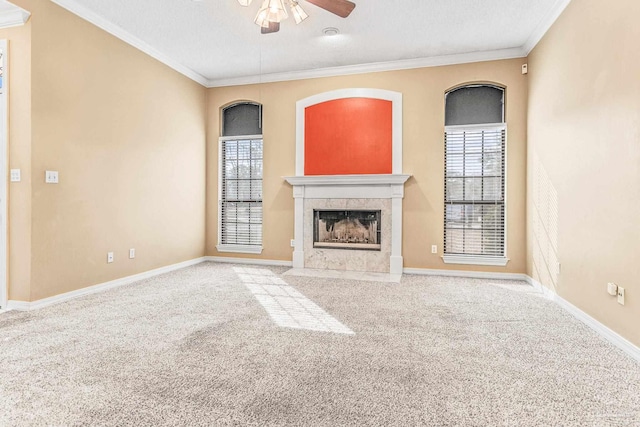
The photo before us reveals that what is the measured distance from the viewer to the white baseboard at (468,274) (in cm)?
456

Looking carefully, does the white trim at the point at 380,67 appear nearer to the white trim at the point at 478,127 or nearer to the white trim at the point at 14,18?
the white trim at the point at 478,127

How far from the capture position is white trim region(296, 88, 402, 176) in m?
4.94

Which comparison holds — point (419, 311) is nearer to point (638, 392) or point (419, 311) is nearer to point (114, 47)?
point (638, 392)

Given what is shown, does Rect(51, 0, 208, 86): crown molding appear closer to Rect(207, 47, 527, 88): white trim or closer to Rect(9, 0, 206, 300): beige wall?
Rect(9, 0, 206, 300): beige wall

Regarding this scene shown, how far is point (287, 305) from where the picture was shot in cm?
335

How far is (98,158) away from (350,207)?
130 inches

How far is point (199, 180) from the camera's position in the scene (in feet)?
18.4

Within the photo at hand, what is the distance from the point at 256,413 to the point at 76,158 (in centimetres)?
333

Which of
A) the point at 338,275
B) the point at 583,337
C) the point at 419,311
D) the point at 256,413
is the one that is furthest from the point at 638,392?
the point at 338,275

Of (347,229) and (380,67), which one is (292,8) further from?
(347,229)

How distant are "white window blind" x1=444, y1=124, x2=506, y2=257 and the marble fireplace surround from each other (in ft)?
2.35

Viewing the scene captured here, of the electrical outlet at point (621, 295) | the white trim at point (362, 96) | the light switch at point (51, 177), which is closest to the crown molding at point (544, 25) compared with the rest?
the white trim at point (362, 96)

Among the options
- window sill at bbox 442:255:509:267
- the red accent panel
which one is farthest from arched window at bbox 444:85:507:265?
the red accent panel

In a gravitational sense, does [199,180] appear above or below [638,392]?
above
